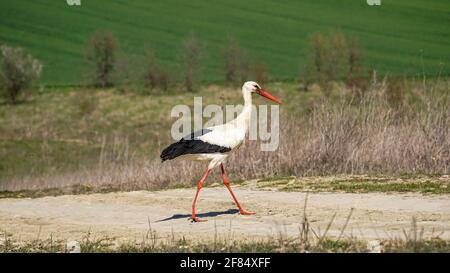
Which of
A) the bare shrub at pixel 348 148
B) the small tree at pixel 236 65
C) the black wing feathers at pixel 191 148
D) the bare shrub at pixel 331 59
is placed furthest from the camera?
the small tree at pixel 236 65

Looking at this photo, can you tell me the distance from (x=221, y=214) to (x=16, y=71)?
52.7 metres

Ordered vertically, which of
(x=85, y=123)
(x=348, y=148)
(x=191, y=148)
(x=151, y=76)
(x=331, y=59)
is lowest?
(x=85, y=123)

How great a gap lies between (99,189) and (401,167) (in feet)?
22.1

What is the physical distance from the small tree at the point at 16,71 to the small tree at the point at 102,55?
4.21m

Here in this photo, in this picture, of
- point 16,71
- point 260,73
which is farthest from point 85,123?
point 260,73

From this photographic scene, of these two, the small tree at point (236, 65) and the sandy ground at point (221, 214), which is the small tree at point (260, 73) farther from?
the sandy ground at point (221, 214)

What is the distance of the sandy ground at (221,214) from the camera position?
38.3 feet

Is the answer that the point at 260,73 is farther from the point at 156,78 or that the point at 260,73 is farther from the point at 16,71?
the point at 16,71

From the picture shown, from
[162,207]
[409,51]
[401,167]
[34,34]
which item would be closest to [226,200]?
[162,207]

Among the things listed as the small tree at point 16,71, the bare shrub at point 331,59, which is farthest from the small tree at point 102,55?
the bare shrub at point 331,59

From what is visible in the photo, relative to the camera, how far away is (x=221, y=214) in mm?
13891

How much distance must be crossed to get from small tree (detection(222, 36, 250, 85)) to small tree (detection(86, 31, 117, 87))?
9.12 metres

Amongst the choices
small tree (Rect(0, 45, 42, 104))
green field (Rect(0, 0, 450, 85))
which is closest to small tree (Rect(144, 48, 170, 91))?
green field (Rect(0, 0, 450, 85))

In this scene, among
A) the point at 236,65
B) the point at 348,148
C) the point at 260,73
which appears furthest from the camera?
A: the point at 236,65
